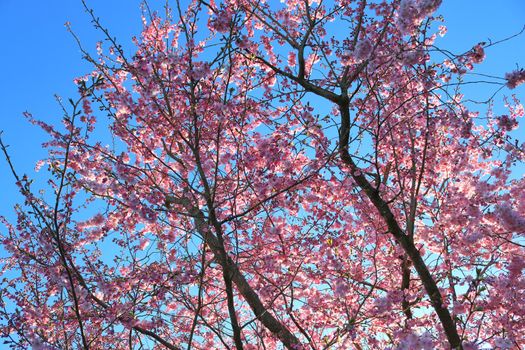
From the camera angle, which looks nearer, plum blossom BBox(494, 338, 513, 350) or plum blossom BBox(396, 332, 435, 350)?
plum blossom BBox(396, 332, 435, 350)

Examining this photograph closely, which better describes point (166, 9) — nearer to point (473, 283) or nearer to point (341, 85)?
point (341, 85)

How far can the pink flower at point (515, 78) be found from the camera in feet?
16.4

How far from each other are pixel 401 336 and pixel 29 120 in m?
6.75

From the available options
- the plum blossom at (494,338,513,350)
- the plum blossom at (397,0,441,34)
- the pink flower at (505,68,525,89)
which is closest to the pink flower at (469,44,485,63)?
the pink flower at (505,68,525,89)

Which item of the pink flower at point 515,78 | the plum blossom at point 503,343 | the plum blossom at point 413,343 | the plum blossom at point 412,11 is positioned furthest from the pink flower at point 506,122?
the plum blossom at point 413,343

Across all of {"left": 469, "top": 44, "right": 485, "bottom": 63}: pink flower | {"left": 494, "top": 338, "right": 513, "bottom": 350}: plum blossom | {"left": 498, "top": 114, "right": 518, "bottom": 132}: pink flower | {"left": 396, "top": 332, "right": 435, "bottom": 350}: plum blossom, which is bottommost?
{"left": 494, "top": 338, "right": 513, "bottom": 350}: plum blossom

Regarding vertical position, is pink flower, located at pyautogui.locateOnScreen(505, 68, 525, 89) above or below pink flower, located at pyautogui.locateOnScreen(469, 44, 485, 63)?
below

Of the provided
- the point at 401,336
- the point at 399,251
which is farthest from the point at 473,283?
the point at 399,251

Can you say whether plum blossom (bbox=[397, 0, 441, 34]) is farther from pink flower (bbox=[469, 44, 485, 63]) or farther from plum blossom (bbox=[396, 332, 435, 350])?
plum blossom (bbox=[396, 332, 435, 350])

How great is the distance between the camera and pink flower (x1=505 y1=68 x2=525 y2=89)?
4996 mm

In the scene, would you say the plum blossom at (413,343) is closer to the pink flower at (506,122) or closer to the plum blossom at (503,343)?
the plum blossom at (503,343)

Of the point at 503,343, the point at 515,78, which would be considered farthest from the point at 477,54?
the point at 503,343

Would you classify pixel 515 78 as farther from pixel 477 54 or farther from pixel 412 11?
pixel 412 11

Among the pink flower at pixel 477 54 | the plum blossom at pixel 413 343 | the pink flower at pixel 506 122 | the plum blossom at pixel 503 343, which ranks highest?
the pink flower at pixel 477 54
